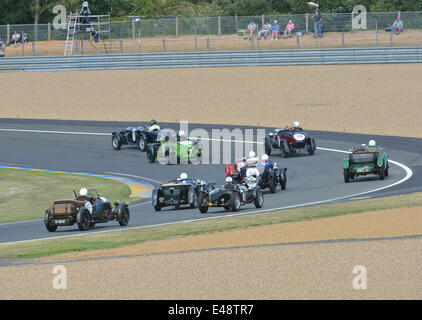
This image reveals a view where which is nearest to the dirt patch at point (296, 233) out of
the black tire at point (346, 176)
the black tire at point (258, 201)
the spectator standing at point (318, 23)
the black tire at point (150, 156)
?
the black tire at point (258, 201)

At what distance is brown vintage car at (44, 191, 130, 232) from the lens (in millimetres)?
19500

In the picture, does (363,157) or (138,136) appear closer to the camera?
(363,157)

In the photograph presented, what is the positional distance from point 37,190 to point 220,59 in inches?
953

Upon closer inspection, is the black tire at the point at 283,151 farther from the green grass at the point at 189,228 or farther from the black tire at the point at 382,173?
the green grass at the point at 189,228

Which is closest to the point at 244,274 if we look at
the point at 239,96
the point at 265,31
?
the point at 239,96

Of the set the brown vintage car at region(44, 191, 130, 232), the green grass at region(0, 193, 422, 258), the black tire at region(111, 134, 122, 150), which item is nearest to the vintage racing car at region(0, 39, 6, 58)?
the black tire at region(111, 134, 122, 150)

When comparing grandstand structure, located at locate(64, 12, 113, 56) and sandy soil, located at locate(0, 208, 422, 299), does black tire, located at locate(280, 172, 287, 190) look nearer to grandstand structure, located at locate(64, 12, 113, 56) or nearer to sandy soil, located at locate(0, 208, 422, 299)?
sandy soil, located at locate(0, 208, 422, 299)

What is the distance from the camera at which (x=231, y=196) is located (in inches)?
872

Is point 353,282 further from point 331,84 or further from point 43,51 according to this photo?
point 43,51

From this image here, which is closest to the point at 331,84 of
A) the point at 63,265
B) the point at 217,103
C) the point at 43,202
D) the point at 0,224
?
the point at 217,103

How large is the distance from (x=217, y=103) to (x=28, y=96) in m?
13.0

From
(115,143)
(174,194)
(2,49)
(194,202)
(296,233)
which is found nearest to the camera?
(296,233)

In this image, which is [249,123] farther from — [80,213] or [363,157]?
[80,213]
